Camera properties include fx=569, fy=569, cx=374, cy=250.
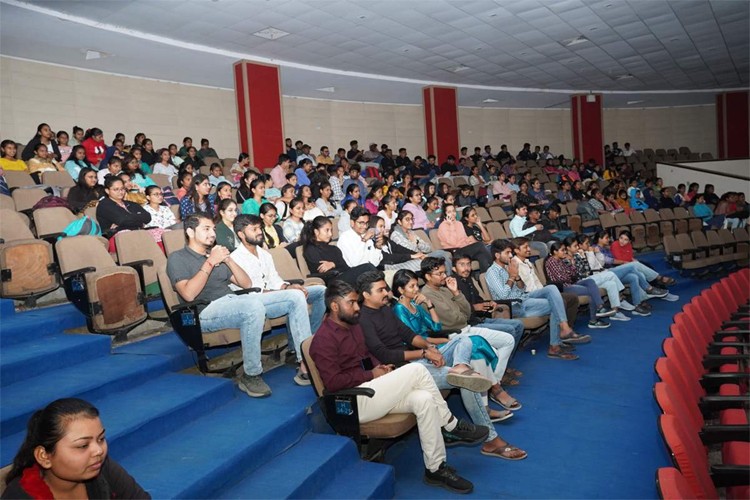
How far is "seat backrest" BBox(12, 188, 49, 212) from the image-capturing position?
5.08 metres

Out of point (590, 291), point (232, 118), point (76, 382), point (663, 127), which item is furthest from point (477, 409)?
point (663, 127)

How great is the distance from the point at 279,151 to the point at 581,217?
5.09 m

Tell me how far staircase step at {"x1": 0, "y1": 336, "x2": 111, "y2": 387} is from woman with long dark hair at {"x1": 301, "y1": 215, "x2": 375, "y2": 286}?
1647 mm

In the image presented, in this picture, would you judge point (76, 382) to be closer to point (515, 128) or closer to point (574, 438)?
point (574, 438)

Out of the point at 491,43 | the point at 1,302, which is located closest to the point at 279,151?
the point at 491,43

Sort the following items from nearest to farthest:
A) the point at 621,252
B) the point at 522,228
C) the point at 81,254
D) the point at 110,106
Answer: the point at 81,254, the point at 621,252, the point at 522,228, the point at 110,106

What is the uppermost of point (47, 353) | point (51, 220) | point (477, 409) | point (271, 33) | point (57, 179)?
point (271, 33)

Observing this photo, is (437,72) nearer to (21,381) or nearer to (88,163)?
(88,163)

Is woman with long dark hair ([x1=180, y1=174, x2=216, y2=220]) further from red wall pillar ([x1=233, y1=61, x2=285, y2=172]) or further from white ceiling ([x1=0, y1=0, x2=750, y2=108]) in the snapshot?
red wall pillar ([x1=233, y1=61, x2=285, y2=172])

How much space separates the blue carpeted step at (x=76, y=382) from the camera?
2330 mm

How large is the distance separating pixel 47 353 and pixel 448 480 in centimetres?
206

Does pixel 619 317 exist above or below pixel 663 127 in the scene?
below

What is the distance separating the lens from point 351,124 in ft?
47.1

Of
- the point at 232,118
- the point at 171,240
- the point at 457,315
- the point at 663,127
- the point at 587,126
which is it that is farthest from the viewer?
the point at 663,127
